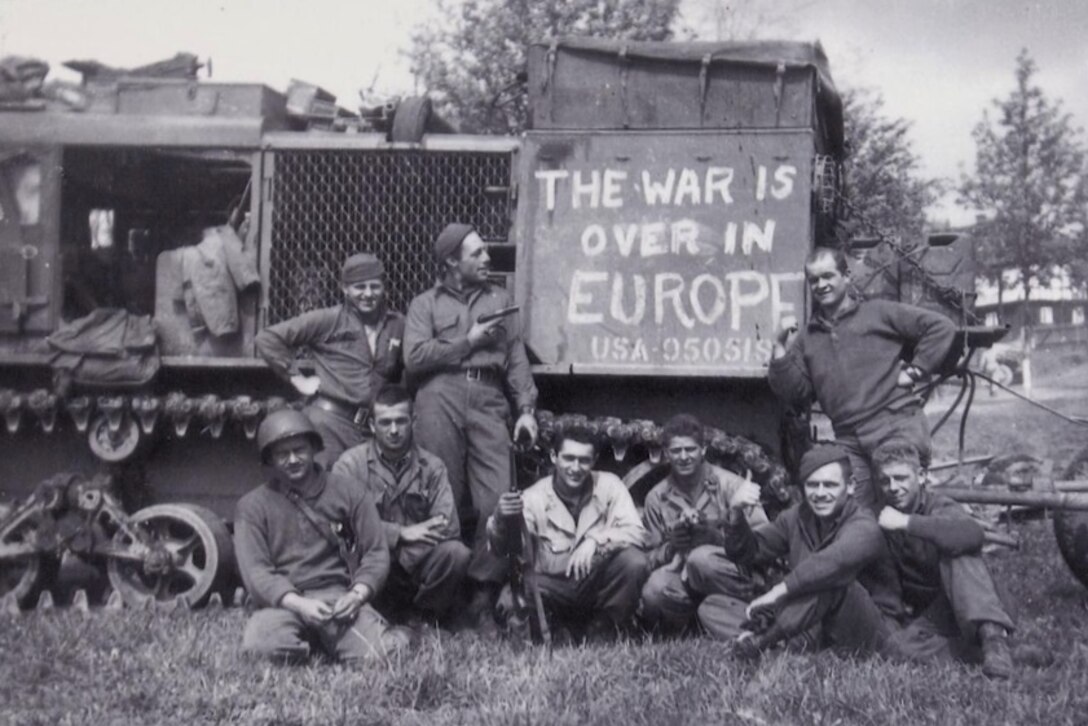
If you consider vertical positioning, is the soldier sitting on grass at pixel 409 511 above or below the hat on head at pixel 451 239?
below

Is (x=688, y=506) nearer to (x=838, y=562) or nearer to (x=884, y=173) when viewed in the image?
(x=838, y=562)

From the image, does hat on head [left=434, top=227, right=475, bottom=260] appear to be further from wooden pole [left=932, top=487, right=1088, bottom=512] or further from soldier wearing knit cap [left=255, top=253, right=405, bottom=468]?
wooden pole [left=932, top=487, right=1088, bottom=512]

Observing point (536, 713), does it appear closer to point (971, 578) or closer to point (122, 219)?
point (971, 578)

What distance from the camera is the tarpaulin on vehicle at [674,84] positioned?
25.2ft

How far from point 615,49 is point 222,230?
263 centimetres

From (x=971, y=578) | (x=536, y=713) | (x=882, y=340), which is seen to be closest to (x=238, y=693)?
(x=536, y=713)

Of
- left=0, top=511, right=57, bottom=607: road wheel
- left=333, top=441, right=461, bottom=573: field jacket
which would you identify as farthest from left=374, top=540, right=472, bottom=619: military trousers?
left=0, top=511, right=57, bottom=607: road wheel

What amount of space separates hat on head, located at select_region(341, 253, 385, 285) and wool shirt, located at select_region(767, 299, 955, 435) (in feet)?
7.45

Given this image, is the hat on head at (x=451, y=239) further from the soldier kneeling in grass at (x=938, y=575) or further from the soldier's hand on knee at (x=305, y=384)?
the soldier kneeling in grass at (x=938, y=575)

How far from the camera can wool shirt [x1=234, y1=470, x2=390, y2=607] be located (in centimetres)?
626

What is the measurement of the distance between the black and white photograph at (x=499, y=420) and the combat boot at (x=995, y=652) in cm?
2

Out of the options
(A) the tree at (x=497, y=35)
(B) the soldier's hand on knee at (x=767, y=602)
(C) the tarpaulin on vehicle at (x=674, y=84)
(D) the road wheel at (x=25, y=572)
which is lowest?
(D) the road wheel at (x=25, y=572)

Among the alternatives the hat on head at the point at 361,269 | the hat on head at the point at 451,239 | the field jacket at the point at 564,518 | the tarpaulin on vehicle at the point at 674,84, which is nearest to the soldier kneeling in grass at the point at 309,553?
the field jacket at the point at 564,518

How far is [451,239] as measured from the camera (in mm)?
7441
